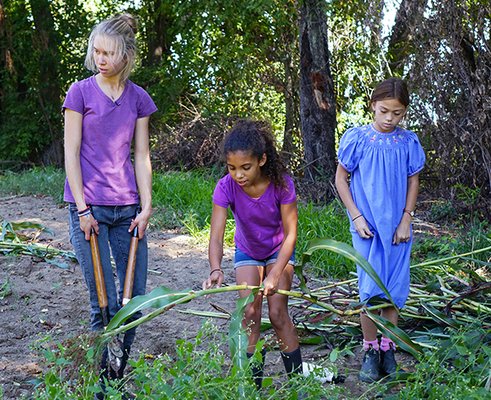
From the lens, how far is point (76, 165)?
4074 mm

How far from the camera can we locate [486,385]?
141 inches

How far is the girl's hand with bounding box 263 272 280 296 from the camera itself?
3824mm

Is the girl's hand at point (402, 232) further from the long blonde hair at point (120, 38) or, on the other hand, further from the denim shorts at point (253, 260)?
the long blonde hair at point (120, 38)


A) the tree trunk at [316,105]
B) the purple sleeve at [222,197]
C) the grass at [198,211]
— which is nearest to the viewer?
the purple sleeve at [222,197]

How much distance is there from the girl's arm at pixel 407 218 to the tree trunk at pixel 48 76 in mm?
14019

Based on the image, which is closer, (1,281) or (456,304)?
(456,304)

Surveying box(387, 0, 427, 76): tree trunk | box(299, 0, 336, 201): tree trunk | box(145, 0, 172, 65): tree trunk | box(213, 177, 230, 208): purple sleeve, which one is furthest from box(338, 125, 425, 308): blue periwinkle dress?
box(145, 0, 172, 65): tree trunk

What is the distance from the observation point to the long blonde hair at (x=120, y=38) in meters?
4.07

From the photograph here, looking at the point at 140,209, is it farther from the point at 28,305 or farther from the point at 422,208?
the point at 422,208

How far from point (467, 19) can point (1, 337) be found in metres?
5.04

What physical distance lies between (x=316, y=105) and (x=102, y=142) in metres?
6.71

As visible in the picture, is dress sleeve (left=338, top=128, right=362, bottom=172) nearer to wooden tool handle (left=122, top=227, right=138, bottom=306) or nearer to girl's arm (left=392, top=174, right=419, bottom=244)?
girl's arm (left=392, top=174, right=419, bottom=244)

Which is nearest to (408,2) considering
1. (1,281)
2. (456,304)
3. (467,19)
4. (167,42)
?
(467,19)

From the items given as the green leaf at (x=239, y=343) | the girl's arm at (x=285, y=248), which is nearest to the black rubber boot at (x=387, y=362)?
the girl's arm at (x=285, y=248)
